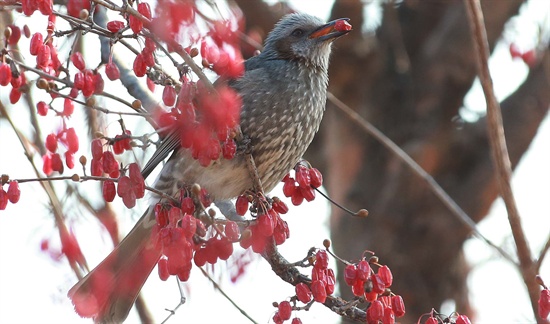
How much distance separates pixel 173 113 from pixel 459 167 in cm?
376

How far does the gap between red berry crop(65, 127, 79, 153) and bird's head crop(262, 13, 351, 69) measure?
126 cm

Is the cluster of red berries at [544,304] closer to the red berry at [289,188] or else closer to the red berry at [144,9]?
the red berry at [289,188]

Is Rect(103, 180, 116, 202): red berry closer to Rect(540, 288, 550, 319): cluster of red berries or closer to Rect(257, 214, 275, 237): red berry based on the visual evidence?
Rect(257, 214, 275, 237): red berry

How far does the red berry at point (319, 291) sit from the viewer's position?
2.71 meters

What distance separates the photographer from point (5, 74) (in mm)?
2752

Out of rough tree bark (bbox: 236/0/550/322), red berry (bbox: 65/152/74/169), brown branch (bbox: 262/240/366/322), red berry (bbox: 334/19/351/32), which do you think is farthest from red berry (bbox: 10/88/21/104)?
rough tree bark (bbox: 236/0/550/322)

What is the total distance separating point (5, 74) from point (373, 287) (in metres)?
1.42

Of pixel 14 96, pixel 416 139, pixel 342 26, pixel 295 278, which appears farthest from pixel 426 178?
pixel 416 139

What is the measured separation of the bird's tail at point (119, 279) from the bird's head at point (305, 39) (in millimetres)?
1073

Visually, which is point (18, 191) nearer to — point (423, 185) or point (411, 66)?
point (423, 185)

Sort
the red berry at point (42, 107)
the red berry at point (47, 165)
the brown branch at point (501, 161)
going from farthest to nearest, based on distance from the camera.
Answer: the red berry at point (47, 165) → the red berry at point (42, 107) → the brown branch at point (501, 161)

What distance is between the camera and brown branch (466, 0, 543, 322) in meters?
2.13

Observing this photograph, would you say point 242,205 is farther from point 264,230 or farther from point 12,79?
point 12,79

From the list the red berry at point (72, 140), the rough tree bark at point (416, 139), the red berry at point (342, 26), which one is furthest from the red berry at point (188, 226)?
the rough tree bark at point (416, 139)
